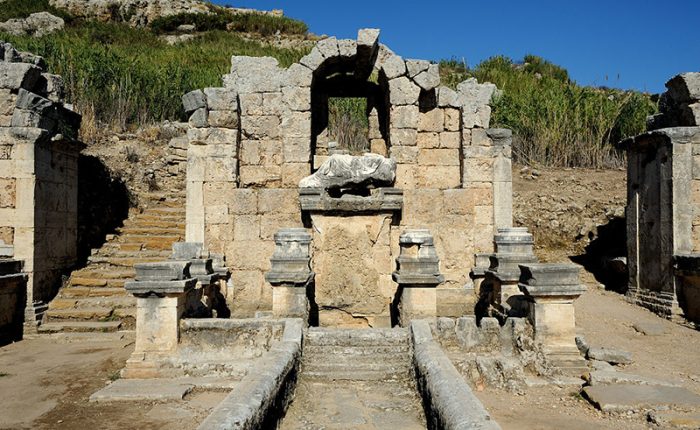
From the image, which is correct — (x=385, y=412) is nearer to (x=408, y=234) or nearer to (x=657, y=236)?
(x=408, y=234)

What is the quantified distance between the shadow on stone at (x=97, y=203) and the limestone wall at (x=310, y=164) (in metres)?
4.47

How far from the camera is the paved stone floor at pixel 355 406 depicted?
15.9 ft

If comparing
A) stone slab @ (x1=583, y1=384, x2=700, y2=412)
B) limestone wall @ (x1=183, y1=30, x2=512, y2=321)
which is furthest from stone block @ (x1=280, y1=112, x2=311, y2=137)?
stone slab @ (x1=583, y1=384, x2=700, y2=412)

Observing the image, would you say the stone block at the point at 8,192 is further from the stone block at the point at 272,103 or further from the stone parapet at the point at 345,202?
the stone parapet at the point at 345,202

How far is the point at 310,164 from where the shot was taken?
9.67m

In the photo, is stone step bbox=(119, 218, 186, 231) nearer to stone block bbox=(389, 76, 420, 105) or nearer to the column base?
stone block bbox=(389, 76, 420, 105)

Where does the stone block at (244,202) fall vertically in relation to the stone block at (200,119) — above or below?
below

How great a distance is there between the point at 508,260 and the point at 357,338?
2.77 meters

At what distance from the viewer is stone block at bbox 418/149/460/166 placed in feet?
32.5

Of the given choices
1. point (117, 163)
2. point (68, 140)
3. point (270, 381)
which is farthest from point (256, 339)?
point (117, 163)

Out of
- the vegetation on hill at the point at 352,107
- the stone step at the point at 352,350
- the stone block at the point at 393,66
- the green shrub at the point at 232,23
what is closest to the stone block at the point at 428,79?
the stone block at the point at 393,66

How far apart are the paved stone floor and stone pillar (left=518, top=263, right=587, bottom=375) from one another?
177 centimetres

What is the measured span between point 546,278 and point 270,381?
3479 mm

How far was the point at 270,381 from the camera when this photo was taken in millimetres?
Answer: 4633
